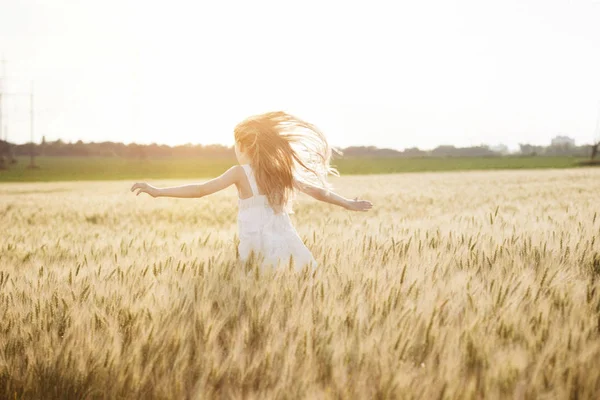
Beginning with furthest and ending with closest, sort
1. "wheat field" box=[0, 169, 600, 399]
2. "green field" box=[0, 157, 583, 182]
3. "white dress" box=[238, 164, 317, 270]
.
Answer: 1. "green field" box=[0, 157, 583, 182]
2. "white dress" box=[238, 164, 317, 270]
3. "wheat field" box=[0, 169, 600, 399]

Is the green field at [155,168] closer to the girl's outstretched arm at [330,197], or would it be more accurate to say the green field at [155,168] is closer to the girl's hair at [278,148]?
the girl's outstretched arm at [330,197]

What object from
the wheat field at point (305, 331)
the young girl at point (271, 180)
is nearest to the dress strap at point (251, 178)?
the young girl at point (271, 180)

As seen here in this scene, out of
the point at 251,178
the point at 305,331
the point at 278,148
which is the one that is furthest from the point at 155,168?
the point at 305,331

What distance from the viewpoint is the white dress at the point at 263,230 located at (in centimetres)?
342

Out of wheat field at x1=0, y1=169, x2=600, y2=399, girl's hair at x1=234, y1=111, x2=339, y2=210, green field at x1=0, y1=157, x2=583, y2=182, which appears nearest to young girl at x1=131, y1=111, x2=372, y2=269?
girl's hair at x1=234, y1=111, x2=339, y2=210

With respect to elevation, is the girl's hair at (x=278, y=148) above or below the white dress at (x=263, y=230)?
above

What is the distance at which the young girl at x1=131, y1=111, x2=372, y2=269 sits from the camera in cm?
344

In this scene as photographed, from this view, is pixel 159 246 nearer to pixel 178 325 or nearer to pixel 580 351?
pixel 178 325

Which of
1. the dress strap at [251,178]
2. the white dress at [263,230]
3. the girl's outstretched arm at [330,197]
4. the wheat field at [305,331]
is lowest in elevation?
the wheat field at [305,331]

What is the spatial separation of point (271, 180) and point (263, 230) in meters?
0.36

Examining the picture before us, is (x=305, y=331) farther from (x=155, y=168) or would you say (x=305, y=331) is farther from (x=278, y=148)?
(x=155, y=168)

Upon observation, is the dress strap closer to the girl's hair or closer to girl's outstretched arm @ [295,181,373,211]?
the girl's hair

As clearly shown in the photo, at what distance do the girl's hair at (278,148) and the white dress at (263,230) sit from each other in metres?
0.06

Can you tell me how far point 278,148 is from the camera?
347 cm
